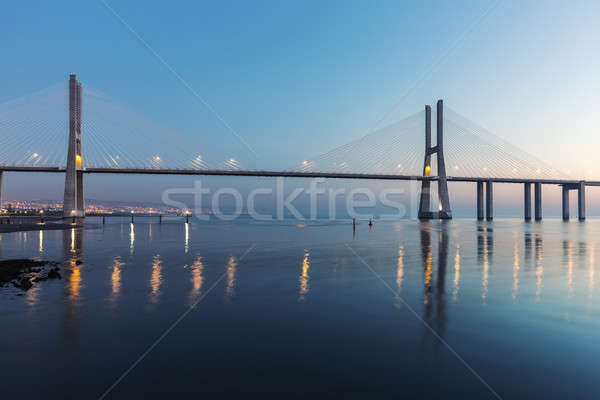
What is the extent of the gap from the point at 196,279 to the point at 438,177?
8807 cm

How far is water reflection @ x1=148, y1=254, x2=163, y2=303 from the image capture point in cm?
1099

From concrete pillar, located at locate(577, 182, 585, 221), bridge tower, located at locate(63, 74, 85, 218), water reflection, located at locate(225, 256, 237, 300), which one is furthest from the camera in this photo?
concrete pillar, located at locate(577, 182, 585, 221)

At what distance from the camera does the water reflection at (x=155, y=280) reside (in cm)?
1099

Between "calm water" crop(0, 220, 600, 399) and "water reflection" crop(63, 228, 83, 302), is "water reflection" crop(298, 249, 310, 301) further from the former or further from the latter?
"water reflection" crop(63, 228, 83, 302)

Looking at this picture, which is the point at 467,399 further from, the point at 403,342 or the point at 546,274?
the point at 546,274

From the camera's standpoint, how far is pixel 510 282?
1382 centimetres

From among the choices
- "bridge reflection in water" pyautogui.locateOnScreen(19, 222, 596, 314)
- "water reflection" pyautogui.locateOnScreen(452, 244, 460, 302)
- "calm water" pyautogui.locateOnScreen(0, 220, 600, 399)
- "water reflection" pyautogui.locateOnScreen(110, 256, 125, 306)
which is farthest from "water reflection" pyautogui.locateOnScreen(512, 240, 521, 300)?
"water reflection" pyautogui.locateOnScreen(110, 256, 125, 306)

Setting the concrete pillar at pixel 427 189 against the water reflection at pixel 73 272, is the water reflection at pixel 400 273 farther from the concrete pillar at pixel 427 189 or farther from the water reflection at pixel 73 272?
the concrete pillar at pixel 427 189

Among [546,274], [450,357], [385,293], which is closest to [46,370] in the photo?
[450,357]

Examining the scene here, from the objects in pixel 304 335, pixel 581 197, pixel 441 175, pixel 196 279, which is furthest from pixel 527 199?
pixel 304 335

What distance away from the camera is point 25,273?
1499 cm

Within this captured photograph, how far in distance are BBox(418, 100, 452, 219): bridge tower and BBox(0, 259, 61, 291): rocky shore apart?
292 ft

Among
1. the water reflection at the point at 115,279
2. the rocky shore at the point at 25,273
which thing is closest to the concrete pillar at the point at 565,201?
the water reflection at the point at 115,279

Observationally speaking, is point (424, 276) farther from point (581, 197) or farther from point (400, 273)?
point (581, 197)
